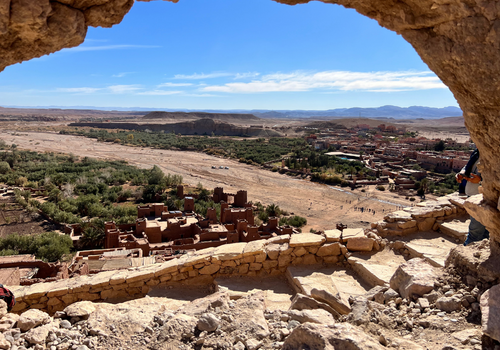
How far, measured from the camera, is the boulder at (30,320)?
3574mm

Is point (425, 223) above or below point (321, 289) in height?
above

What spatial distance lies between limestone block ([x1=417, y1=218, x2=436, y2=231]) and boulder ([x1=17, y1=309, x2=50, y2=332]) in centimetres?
Answer: 664

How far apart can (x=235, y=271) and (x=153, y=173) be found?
2827 cm

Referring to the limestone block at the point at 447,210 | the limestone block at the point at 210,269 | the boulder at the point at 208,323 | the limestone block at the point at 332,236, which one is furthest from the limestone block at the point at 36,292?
the limestone block at the point at 447,210

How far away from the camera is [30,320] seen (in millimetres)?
3604

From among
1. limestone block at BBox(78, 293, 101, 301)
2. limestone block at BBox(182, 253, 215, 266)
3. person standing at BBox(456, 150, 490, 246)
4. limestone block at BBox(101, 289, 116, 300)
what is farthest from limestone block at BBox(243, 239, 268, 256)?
person standing at BBox(456, 150, 490, 246)

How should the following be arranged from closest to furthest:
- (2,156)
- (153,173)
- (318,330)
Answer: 1. (318,330)
2. (153,173)
3. (2,156)

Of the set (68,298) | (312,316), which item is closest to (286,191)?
(68,298)

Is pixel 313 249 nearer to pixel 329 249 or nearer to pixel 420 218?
pixel 329 249

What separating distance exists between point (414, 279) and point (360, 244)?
2.16 meters

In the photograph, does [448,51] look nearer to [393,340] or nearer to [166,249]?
[393,340]

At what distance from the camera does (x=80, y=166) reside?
3766cm

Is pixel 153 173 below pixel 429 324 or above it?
below

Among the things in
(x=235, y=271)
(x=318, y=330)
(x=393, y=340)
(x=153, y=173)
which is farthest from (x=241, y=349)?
(x=153, y=173)
